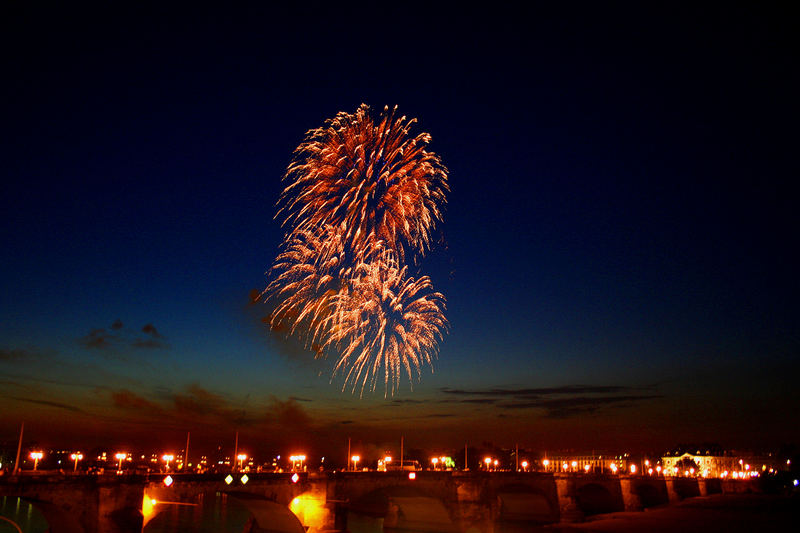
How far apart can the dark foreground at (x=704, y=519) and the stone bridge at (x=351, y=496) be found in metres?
5.77

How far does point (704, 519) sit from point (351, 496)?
47.1 metres

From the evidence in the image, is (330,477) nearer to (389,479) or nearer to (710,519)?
(389,479)

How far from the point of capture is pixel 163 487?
4388 cm

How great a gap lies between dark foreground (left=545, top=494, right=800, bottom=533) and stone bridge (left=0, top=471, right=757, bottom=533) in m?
5.77

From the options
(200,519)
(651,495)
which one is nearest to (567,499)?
(651,495)

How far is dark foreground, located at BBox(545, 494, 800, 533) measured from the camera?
68750 mm

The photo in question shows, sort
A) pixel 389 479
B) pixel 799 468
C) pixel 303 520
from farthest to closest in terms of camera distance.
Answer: pixel 799 468 → pixel 389 479 → pixel 303 520

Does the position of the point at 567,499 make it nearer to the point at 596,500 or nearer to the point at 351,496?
the point at 596,500

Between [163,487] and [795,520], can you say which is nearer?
[163,487]

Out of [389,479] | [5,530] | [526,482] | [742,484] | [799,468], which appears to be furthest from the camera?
[799,468]

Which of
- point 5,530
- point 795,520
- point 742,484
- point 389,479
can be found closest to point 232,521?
point 5,530

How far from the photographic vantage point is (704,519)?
75.6 metres

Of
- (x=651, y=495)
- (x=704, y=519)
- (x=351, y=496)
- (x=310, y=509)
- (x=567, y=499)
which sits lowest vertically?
(x=704, y=519)

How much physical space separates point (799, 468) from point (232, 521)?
152142 mm
